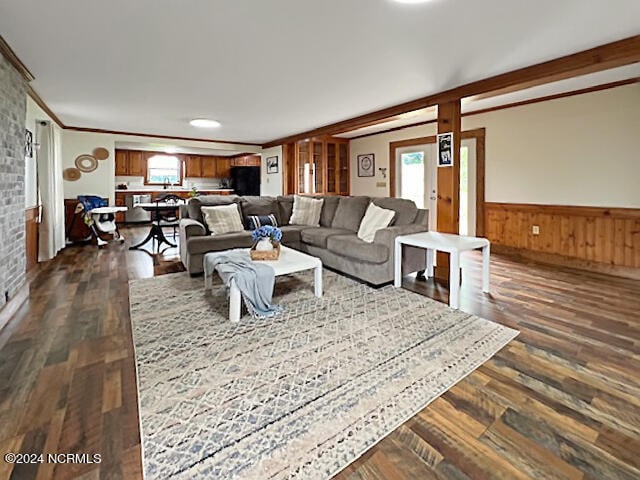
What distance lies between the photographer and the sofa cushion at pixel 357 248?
11.3 feet

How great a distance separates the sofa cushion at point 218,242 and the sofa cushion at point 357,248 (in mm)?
1033

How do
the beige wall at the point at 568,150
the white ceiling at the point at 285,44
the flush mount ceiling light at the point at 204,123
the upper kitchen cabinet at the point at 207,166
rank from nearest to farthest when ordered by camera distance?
1. the white ceiling at the point at 285,44
2. the beige wall at the point at 568,150
3. the flush mount ceiling light at the point at 204,123
4. the upper kitchen cabinet at the point at 207,166

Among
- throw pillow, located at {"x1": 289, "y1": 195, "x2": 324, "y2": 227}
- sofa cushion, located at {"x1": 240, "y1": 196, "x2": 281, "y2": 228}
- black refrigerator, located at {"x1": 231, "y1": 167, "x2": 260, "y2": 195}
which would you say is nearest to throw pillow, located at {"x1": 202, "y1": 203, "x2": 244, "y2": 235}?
sofa cushion, located at {"x1": 240, "y1": 196, "x2": 281, "y2": 228}

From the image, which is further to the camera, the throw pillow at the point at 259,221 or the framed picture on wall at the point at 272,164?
the framed picture on wall at the point at 272,164

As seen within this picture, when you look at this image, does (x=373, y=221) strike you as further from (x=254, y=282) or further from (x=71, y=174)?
(x=71, y=174)

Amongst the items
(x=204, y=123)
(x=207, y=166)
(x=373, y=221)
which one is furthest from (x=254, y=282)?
(x=207, y=166)

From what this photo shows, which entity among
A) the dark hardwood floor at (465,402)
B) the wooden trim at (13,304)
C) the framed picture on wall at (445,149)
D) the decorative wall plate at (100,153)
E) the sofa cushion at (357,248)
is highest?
the decorative wall plate at (100,153)

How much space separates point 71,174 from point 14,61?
12.1 ft

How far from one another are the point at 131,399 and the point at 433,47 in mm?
3098

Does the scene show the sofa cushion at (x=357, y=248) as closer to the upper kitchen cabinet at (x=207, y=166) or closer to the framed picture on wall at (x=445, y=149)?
the framed picture on wall at (x=445, y=149)

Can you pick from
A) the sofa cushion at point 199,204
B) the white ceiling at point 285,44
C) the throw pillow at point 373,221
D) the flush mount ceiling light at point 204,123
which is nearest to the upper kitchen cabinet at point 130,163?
the flush mount ceiling light at point 204,123

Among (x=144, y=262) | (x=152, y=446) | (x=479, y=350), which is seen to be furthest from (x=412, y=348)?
(x=144, y=262)

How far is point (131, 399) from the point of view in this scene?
168 centimetres

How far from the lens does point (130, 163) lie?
382 inches
